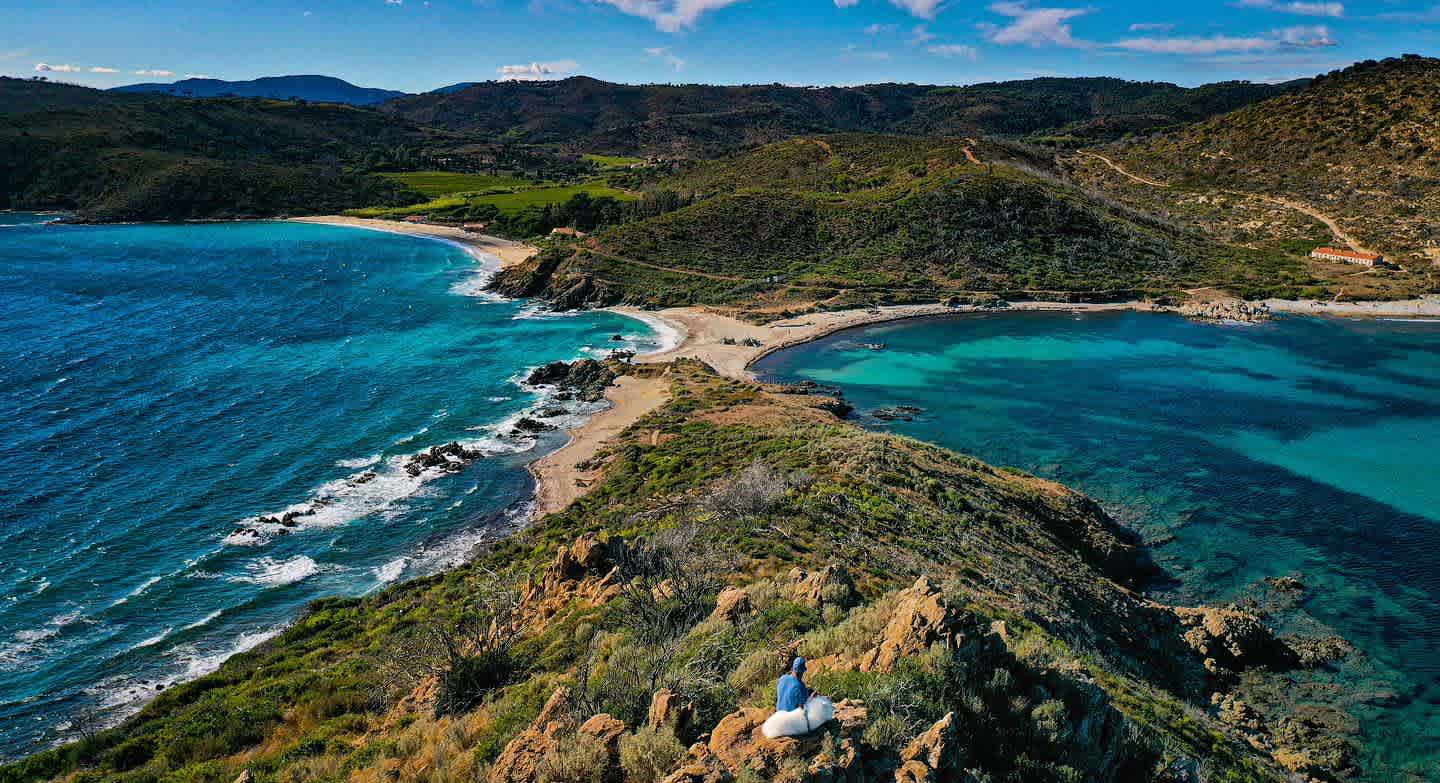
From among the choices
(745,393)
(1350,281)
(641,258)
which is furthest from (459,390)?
(1350,281)

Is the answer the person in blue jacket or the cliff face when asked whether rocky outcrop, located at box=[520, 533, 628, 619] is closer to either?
the cliff face

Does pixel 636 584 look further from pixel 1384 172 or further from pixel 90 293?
pixel 1384 172

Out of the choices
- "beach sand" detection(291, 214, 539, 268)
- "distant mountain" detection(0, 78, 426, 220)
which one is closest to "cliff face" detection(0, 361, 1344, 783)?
"beach sand" detection(291, 214, 539, 268)

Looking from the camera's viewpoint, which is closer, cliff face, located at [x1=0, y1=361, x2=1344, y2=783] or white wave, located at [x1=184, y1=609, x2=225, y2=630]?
cliff face, located at [x1=0, y1=361, x2=1344, y2=783]

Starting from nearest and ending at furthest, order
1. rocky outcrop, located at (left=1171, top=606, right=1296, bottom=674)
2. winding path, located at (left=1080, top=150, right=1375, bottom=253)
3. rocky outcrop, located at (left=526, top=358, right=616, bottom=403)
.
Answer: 1. rocky outcrop, located at (left=1171, top=606, right=1296, bottom=674)
2. rocky outcrop, located at (left=526, top=358, right=616, bottom=403)
3. winding path, located at (left=1080, top=150, right=1375, bottom=253)

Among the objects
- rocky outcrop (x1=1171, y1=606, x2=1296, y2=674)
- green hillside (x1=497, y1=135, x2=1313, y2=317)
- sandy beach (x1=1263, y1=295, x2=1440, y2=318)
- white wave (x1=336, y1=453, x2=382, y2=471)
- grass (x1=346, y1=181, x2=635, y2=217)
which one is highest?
grass (x1=346, y1=181, x2=635, y2=217)

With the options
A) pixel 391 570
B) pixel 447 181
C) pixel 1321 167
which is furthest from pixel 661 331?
pixel 447 181

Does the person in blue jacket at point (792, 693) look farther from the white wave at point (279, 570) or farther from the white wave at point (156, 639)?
the white wave at point (279, 570)
